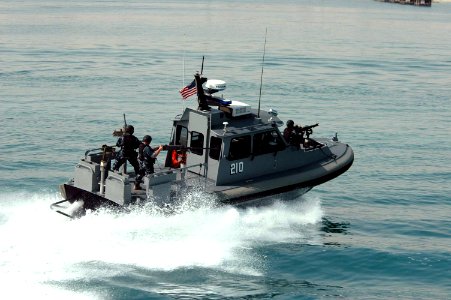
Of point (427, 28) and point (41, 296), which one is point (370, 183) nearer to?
point (41, 296)

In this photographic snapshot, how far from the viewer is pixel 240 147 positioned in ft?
59.2

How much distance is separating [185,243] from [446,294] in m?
6.01

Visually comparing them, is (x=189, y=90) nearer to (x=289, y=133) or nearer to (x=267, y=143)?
(x=267, y=143)

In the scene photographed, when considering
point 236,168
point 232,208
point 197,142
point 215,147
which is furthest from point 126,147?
point 232,208

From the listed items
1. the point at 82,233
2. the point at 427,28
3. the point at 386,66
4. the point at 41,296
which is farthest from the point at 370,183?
the point at 427,28

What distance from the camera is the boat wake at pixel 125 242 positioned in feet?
48.3

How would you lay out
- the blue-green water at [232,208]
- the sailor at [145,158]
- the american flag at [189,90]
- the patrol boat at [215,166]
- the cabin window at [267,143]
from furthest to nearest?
the cabin window at [267,143] < the american flag at [189,90] < the sailor at [145,158] < the patrol boat at [215,166] < the blue-green water at [232,208]

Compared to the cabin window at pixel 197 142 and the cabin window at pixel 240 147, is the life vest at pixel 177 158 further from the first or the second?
the cabin window at pixel 240 147

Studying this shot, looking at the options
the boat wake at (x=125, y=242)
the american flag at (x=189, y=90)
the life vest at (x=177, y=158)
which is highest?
the american flag at (x=189, y=90)

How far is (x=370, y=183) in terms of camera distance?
78.6ft

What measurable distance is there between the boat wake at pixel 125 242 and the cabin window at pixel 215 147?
139 centimetres

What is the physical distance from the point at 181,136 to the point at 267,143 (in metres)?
2.30

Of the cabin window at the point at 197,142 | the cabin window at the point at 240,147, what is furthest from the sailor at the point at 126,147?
the cabin window at the point at 240,147

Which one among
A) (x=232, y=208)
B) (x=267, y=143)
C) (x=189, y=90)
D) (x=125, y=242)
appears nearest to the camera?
(x=125, y=242)
